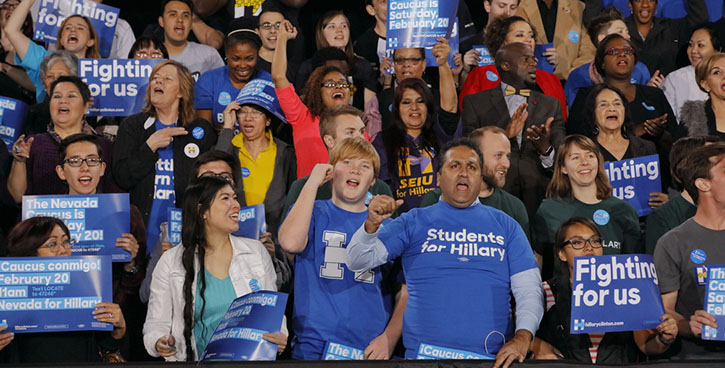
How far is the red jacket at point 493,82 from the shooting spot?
263 inches

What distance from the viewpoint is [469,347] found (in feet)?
13.8

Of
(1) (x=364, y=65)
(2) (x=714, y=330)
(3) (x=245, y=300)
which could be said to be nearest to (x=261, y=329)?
(3) (x=245, y=300)

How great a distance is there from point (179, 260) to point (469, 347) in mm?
1439

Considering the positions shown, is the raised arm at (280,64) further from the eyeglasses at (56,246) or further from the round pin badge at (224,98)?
the eyeglasses at (56,246)

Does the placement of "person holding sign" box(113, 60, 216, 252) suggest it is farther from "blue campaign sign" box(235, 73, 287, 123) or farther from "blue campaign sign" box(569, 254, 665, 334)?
"blue campaign sign" box(569, 254, 665, 334)

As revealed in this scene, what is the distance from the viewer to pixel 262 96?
608 centimetres

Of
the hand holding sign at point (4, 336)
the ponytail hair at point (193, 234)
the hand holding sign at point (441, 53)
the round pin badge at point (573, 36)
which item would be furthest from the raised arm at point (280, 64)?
the round pin badge at point (573, 36)

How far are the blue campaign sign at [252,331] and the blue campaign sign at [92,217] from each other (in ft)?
4.54

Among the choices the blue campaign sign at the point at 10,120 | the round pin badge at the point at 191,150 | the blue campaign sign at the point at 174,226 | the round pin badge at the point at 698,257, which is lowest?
the round pin badge at the point at 698,257

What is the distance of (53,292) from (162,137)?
169 cm

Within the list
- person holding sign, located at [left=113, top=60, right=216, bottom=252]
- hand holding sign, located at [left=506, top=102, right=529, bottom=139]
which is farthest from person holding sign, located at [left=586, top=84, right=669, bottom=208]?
person holding sign, located at [left=113, top=60, right=216, bottom=252]

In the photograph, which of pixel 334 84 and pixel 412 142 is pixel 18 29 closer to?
pixel 334 84

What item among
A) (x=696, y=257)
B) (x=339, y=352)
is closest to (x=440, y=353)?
(x=339, y=352)

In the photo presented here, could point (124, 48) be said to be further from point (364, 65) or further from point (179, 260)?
point (179, 260)
